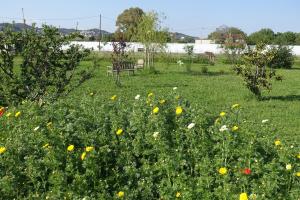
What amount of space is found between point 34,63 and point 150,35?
59.1 ft

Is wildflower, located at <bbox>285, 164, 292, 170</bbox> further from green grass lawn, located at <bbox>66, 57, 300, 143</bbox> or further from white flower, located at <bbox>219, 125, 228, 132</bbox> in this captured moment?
green grass lawn, located at <bbox>66, 57, 300, 143</bbox>

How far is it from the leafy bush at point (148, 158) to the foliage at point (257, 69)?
26.7 ft

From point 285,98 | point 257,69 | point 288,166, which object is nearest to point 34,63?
point 288,166

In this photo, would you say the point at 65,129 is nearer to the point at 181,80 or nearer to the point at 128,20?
the point at 181,80

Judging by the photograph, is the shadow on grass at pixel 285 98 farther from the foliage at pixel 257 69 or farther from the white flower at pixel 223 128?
the white flower at pixel 223 128

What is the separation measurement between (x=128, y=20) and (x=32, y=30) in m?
68.2

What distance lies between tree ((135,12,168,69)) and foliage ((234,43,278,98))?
41.6 ft

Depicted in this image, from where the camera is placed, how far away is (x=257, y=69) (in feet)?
41.3

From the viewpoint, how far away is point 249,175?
346 cm

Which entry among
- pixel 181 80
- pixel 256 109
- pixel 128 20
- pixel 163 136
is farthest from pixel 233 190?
pixel 128 20

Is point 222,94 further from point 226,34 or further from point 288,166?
point 226,34

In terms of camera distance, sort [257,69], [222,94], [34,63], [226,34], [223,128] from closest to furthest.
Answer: [223,128] < [34,63] < [257,69] < [222,94] < [226,34]

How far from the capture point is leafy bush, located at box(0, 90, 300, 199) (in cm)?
343

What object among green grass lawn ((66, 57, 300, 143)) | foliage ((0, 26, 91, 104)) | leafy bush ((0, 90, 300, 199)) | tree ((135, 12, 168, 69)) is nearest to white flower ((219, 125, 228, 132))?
leafy bush ((0, 90, 300, 199))
